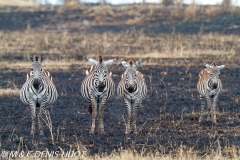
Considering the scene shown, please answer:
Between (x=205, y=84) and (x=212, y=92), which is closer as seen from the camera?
(x=212, y=92)

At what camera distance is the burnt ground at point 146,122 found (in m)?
10.6

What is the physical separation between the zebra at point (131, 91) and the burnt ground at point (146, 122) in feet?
1.17

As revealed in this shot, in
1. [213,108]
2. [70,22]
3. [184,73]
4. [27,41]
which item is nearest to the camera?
[213,108]

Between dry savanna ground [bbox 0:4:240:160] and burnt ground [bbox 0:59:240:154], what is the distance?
2 centimetres

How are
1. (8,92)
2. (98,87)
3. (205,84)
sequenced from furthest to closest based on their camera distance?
(8,92) < (205,84) < (98,87)

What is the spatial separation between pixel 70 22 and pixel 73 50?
14615 millimetres

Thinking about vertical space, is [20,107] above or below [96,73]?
below

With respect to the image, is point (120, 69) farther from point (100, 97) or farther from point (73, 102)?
point (100, 97)

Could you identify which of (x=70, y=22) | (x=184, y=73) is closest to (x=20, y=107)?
(x=184, y=73)

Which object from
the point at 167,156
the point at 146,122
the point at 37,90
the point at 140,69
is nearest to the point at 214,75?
the point at 146,122

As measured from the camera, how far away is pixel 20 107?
15.2m

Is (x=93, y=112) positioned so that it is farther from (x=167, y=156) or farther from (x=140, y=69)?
(x=140, y=69)

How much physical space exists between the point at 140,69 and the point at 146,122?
9550 millimetres

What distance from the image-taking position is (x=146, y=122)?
13062 mm
